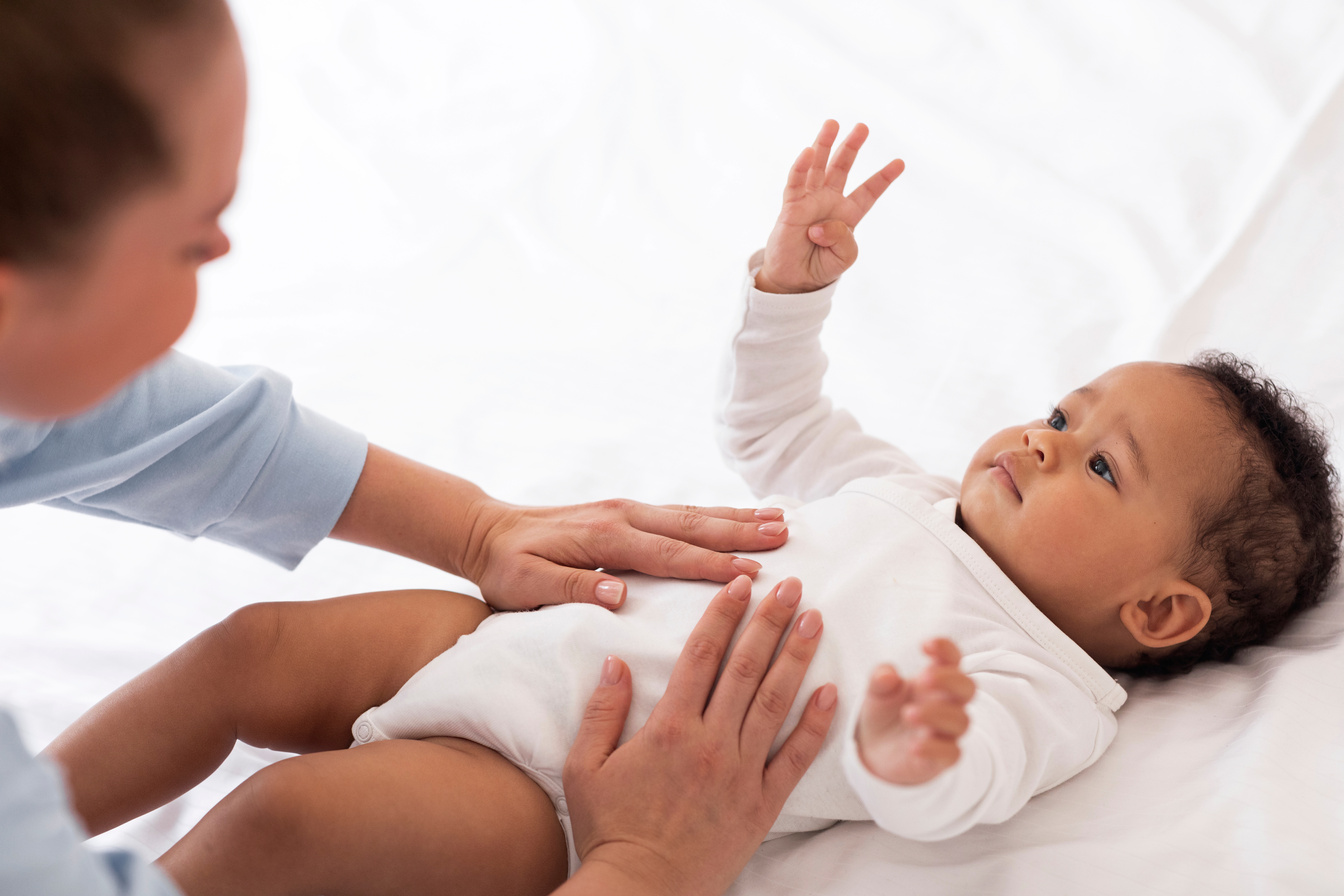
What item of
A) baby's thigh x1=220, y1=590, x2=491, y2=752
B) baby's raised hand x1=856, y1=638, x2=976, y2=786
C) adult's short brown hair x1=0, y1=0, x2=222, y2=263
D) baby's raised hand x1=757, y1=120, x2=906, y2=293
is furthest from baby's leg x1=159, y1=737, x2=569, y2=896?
baby's raised hand x1=757, y1=120, x2=906, y2=293

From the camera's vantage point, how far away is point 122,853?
2.06 feet

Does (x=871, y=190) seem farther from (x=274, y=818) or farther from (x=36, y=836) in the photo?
(x=36, y=836)

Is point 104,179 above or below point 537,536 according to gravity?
above

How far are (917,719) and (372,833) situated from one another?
17.7 inches

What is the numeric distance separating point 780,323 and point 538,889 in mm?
736

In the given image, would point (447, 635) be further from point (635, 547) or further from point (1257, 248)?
point (1257, 248)

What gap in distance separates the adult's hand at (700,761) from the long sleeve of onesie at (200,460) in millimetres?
410

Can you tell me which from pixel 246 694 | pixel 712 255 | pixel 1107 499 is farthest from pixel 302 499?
pixel 712 255

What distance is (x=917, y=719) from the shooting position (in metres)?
0.69

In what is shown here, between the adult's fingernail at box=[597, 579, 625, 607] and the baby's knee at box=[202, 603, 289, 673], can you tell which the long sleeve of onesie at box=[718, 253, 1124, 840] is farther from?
the baby's knee at box=[202, 603, 289, 673]

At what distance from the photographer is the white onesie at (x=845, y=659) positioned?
927 mm

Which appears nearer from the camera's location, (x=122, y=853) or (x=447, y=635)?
(x=122, y=853)

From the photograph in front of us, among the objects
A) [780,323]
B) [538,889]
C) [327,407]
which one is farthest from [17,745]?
[327,407]

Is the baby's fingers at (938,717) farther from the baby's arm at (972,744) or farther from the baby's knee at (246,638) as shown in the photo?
the baby's knee at (246,638)
